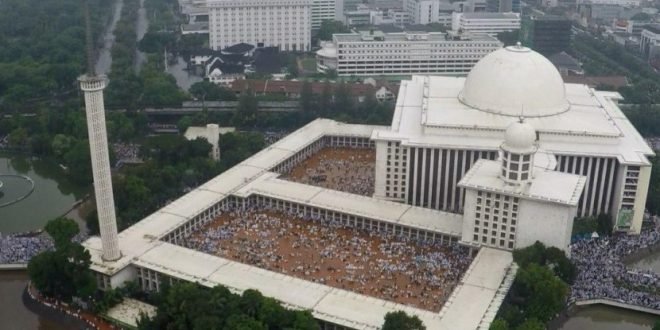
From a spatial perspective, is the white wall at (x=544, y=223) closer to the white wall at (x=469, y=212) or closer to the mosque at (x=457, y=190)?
the mosque at (x=457, y=190)

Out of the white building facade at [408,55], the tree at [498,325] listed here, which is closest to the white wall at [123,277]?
the tree at [498,325]

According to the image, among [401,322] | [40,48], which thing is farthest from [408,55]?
[401,322]

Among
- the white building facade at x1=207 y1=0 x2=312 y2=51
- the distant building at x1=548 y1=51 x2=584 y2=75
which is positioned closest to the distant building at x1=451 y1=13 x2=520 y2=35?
the distant building at x1=548 y1=51 x2=584 y2=75

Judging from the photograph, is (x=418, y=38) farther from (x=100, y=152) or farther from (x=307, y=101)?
(x=100, y=152)

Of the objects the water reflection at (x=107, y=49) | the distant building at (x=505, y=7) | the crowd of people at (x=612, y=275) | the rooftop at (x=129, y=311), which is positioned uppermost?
the distant building at (x=505, y=7)

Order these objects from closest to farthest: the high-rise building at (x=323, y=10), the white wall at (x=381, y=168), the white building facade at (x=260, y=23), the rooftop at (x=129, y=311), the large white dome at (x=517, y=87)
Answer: the rooftop at (x=129, y=311) → the white wall at (x=381, y=168) → the large white dome at (x=517, y=87) → the white building facade at (x=260, y=23) → the high-rise building at (x=323, y=10)

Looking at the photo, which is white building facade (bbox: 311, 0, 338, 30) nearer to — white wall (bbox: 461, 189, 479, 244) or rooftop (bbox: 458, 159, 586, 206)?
rooftop (bbox: 458, 159, 586, 206)
